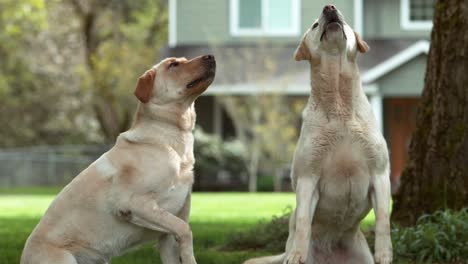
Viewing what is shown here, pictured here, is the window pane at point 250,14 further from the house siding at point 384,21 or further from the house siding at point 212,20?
the house siding at point 384,21

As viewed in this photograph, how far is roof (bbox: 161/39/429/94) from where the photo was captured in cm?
2555

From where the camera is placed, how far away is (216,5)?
27.0 metres

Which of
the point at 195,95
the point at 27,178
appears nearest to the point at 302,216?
the point at 195,95

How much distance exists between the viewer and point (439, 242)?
7.48 m

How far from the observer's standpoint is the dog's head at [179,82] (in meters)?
6.67

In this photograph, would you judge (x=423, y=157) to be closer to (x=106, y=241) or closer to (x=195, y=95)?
(x=195, y=95)

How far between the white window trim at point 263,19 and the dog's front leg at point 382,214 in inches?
806

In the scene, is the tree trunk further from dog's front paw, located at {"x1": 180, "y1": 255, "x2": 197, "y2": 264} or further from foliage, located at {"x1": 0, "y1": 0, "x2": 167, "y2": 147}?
foliage, located at {"x1": 0, "y1": 0, "x2": 167, "y2": 147}

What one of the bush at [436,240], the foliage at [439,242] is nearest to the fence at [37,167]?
the bush at [436,240]

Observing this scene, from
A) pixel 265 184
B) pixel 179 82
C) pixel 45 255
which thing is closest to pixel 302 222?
pixel 179 82

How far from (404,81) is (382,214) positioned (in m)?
19.9

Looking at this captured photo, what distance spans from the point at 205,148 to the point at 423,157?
1697cm

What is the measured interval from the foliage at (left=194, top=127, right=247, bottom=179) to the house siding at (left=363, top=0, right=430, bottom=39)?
17.4 ft

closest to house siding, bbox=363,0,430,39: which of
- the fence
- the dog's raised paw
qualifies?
the fence
